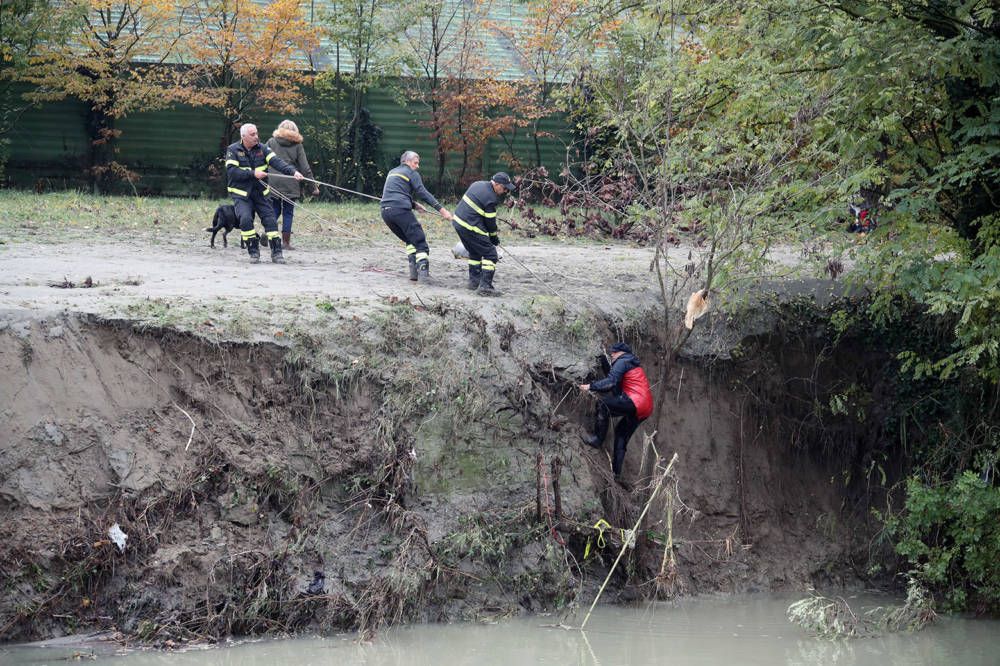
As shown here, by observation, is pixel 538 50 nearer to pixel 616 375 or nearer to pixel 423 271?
pixel 423 271

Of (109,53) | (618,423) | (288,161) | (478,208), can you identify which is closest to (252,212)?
(288,161)

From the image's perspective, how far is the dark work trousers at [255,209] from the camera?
1477 centimetres

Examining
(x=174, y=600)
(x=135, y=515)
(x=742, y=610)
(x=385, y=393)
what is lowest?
(x=742, y=610)

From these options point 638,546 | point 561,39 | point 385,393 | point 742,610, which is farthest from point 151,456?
point 561,39

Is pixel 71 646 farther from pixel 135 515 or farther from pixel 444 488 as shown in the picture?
pixel 444 488

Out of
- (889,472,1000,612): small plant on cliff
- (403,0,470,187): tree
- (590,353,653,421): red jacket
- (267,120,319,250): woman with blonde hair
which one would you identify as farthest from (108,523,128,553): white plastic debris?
(403,0,470,187): tree

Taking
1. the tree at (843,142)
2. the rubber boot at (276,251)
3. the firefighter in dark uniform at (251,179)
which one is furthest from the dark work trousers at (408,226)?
the tree at (843,142)

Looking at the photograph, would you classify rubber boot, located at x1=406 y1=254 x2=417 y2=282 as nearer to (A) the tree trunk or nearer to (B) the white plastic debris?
(B) the white plastic debris

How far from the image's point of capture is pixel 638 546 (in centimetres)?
1231

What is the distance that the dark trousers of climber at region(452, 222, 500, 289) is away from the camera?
1327 centimetres

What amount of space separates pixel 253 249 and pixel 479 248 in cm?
347

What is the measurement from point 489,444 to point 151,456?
341 cm

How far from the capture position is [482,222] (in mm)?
13391

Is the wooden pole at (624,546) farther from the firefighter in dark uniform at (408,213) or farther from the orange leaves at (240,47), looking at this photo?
the orange leaves at (240,47)
